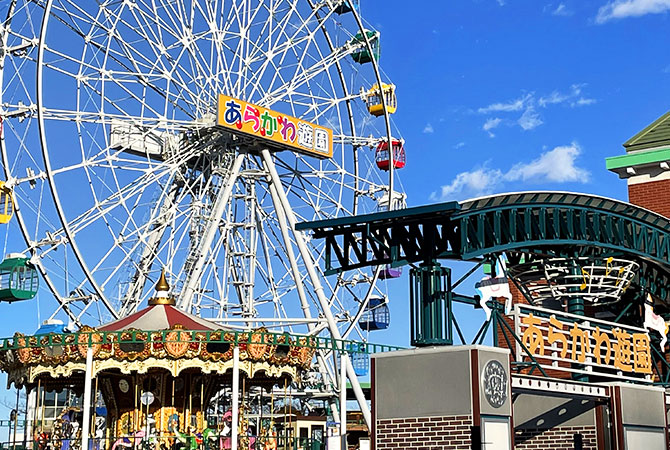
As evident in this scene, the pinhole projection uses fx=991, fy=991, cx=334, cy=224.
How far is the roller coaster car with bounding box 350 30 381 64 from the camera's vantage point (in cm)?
3444

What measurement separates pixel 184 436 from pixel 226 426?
154 cm

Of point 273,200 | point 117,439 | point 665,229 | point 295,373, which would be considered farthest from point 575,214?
point 273,200

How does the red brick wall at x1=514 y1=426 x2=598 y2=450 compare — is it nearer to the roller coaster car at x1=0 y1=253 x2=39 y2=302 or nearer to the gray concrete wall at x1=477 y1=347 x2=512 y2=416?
the gray concrete wall at x1=477 y1=347 x2=512 y2=416

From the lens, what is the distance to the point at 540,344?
1596 cm

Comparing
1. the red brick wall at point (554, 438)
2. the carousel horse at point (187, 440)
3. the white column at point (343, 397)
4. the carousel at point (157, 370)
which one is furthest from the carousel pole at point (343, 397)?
the red brick wall at point (554, 438)

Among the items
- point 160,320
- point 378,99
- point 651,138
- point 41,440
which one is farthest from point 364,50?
point 41,440

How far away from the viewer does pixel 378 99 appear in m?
34.6

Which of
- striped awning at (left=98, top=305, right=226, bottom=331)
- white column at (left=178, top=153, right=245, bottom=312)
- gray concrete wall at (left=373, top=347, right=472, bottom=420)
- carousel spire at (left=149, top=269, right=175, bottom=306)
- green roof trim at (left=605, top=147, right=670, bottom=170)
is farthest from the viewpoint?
white column at (left=178, top=153, right=245, bottom=312)

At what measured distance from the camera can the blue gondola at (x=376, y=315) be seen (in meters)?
37.6

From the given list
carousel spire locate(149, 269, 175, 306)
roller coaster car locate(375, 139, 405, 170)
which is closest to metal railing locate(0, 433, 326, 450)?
carousel spire locate(149, 269, 175, 306)

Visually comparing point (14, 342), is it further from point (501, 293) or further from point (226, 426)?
point (501, 293)

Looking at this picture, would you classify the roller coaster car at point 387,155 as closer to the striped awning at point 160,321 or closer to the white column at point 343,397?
the striped awning at point 160,321

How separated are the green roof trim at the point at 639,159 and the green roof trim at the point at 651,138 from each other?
52 cm

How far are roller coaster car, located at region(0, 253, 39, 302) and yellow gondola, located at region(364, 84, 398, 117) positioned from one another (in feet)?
42.6
